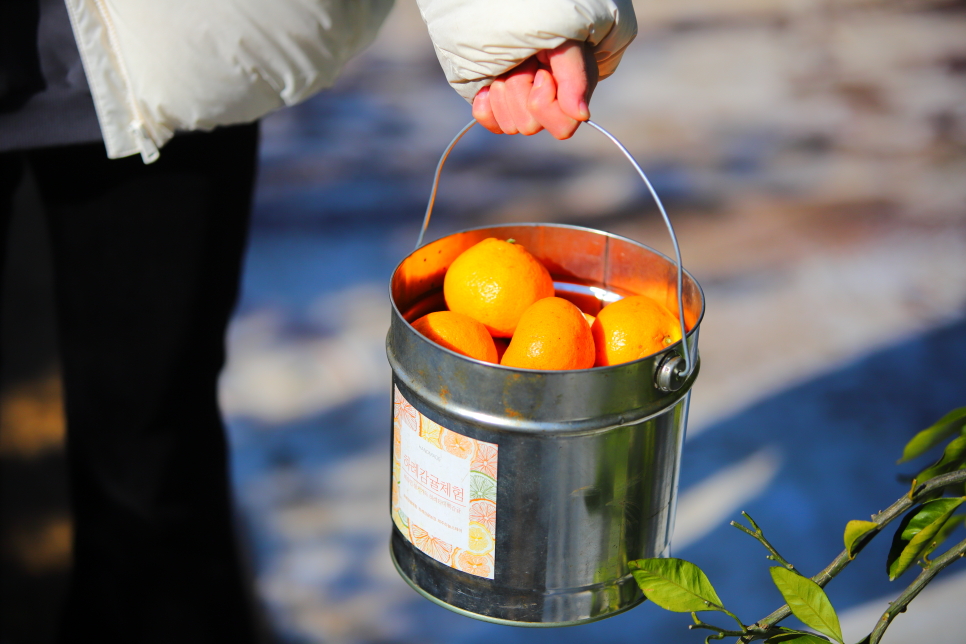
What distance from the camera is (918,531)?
23.9 inches

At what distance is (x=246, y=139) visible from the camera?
1229mm

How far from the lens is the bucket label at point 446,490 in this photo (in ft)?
2.19

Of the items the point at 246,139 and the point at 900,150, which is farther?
the point at 900,150

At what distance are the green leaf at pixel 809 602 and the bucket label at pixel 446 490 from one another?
0.21 meters

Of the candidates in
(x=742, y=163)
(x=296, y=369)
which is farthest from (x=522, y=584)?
(x=742, y=163)

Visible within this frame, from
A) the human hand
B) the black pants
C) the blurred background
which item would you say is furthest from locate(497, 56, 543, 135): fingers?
the blurred background

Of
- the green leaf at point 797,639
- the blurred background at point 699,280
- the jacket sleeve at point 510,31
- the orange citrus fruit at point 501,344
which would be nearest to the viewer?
the green leaf at point 797,639

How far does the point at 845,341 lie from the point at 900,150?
1.14 meters

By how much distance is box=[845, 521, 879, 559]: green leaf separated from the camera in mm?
571

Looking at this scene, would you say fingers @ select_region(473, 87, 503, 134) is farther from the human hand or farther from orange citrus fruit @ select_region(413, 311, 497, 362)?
orange citrus fruit @ select_region(413, 311, 497, 362)

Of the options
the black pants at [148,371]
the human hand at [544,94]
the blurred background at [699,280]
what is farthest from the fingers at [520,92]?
the blurred background at [699,280]

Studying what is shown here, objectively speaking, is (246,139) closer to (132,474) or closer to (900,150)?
(132,474)

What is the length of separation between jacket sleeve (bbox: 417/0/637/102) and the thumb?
0.04 ft

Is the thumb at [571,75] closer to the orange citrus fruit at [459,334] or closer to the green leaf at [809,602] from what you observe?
the orange citrus fruit at [459,334]
